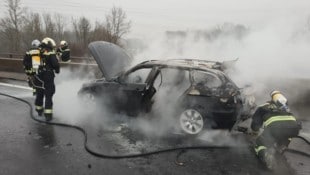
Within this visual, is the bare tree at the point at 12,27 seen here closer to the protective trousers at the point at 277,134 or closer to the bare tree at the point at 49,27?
the bare tree at the point at 49,27

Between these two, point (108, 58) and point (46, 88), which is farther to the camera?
point (108, 58)

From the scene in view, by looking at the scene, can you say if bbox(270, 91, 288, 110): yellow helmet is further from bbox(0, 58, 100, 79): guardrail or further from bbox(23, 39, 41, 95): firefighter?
bbox(0, 58, 100, 79): guardrail

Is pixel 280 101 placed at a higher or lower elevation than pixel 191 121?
higher

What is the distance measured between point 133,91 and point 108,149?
5.30 ft

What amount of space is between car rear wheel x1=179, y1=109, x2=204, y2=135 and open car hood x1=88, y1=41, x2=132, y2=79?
206cm

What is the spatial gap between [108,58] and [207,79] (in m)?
2.54

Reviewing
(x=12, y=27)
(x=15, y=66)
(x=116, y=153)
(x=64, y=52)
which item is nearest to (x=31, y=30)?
(x=12, y=27)

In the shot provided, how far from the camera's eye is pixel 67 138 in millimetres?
6074

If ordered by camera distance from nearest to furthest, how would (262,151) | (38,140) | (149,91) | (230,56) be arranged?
(262,151) < (38,140) < (149,91) < (230,56)

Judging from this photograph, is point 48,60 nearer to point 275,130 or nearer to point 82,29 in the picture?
point 275,130

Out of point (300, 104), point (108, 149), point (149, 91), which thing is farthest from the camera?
point (300, 104)

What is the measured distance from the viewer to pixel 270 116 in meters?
5.24

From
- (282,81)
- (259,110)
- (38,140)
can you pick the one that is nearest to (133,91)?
(38,140)

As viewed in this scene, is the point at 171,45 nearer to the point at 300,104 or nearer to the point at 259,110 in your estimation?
the point at 300,104
